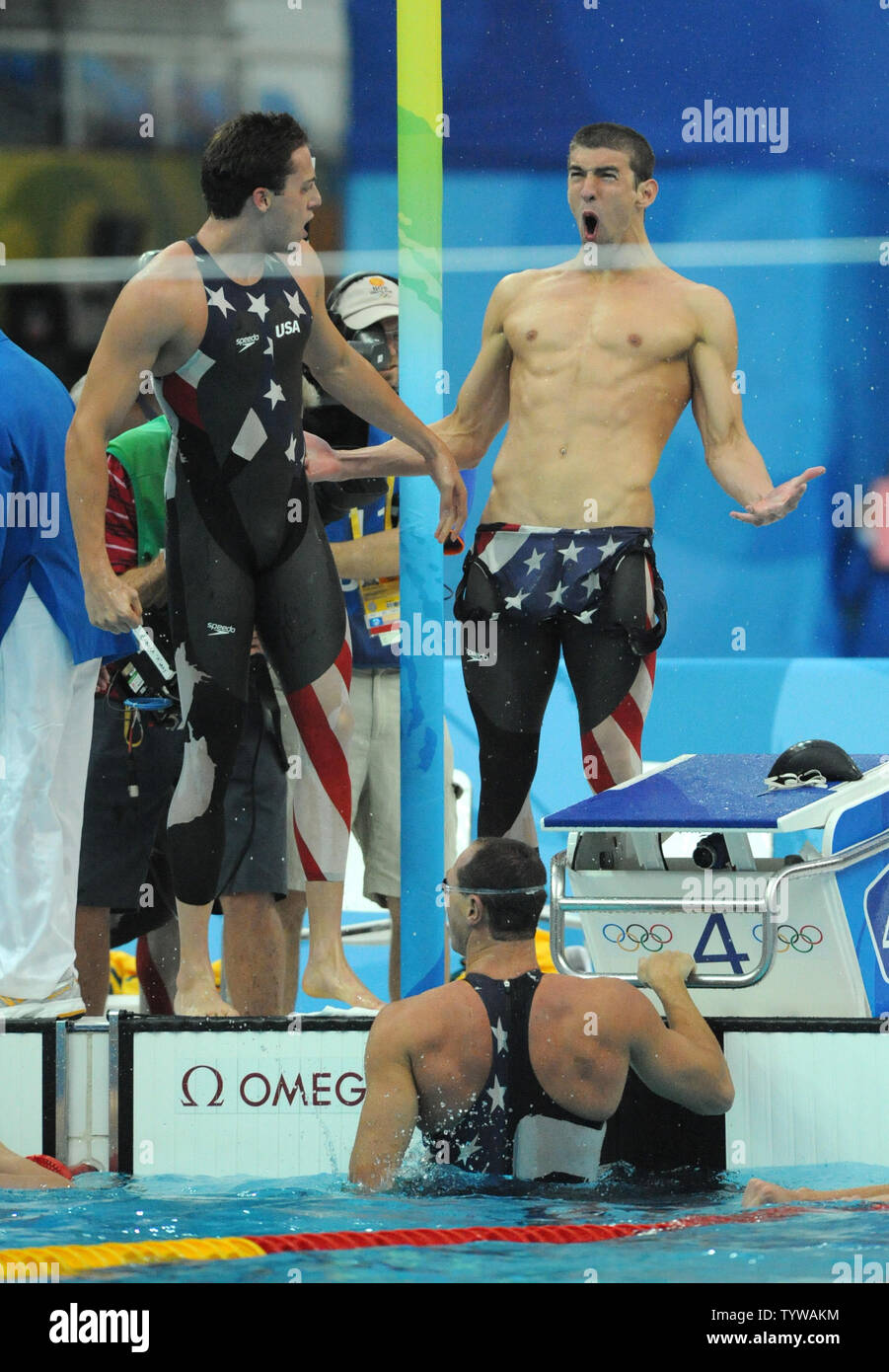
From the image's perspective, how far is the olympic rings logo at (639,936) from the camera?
17.2 ft

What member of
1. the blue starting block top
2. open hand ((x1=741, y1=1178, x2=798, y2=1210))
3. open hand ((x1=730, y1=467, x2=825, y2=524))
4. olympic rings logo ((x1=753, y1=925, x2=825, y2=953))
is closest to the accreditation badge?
the blue starting block top

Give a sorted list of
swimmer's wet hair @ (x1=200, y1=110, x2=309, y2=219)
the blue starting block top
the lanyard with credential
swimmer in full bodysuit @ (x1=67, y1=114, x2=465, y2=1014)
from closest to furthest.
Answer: the blue starting block top, swimmer in full bodysuit @ (x1=67, y1=114, x2=465, y2=1014), swimmer's wet hair @ (x1=200, y1=110, x2=309, y2=219), the lanyard with credential

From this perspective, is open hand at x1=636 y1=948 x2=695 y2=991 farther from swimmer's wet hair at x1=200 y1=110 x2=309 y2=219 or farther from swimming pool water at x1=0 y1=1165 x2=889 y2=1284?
swimmer's wet hair at x1=200 y1=110 x2=309 y2=219

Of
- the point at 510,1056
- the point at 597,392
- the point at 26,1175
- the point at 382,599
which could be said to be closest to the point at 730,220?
the point at 597,392

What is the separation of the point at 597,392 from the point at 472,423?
329 mm

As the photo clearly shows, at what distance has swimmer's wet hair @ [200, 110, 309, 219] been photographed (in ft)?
17.7

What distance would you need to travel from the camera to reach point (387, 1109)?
15.7 ft

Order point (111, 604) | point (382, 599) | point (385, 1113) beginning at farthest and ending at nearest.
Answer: point (382, 599), point (111, 604), point (385, 1113)

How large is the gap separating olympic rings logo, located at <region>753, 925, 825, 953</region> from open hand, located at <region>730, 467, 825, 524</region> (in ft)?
3.46

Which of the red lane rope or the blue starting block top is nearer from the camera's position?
the red lane rope

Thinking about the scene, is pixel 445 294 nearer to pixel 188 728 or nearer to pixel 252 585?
pixel 252 585

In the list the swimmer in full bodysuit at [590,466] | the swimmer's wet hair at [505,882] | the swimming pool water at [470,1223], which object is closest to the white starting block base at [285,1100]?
the swimming pool water at [470,1223]

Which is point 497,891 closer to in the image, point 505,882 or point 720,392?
point 505,882

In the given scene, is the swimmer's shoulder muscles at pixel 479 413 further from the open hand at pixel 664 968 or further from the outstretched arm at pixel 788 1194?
the outstretched arm at pixel 788 1194
